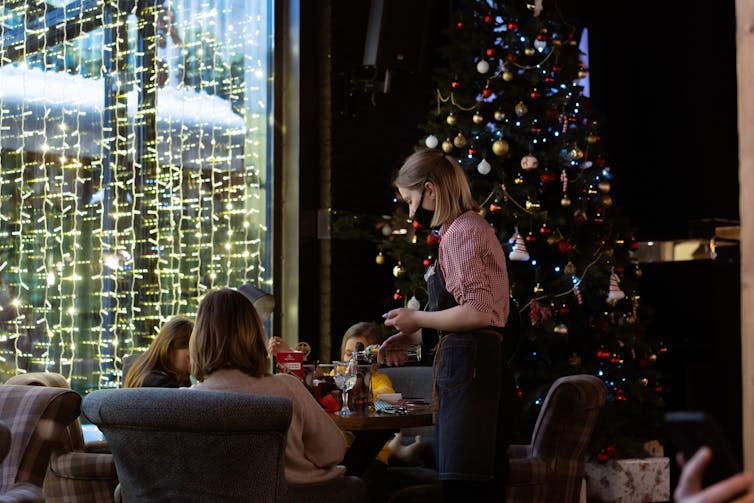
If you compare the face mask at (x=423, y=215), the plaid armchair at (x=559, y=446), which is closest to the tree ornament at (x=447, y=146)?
the plaid armchair at (x=559, y=446)

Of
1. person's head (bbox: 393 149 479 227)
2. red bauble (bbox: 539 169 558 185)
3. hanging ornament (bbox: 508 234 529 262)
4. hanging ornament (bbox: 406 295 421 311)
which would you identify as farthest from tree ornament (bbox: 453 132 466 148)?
person's head (bbox: 393 149 479 227)

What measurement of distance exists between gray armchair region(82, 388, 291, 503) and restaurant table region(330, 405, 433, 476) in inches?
23.1

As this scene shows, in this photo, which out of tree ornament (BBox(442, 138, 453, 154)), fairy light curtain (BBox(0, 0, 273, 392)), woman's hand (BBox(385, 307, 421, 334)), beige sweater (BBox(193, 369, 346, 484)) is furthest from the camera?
tree ornament (BBox(442, 138, 453, 154))

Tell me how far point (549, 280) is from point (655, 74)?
3.22m

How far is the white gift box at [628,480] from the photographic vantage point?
6.07 m

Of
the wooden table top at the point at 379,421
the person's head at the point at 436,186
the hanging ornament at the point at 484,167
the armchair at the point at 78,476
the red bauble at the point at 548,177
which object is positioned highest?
the hanging ornament at the point at 484,167

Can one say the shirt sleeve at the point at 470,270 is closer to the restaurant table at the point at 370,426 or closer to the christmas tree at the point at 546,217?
the restaurant table at the point at 370,426

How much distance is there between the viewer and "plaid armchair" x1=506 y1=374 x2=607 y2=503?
3.80 meters

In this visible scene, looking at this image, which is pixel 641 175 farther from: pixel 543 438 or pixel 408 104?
pixel 543 438

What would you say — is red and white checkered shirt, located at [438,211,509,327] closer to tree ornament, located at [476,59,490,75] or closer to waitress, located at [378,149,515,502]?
waitress, located at [378,149,515,502]

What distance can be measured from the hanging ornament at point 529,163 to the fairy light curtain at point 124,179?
160cm

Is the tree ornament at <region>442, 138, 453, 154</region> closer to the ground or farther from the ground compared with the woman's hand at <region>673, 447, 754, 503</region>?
farther from the ground

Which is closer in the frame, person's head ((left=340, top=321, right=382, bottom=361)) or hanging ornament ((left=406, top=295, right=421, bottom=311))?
person's head ((left=340, top=321, right=382, bottom=361))

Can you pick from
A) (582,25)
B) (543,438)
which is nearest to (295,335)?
(543,438)
